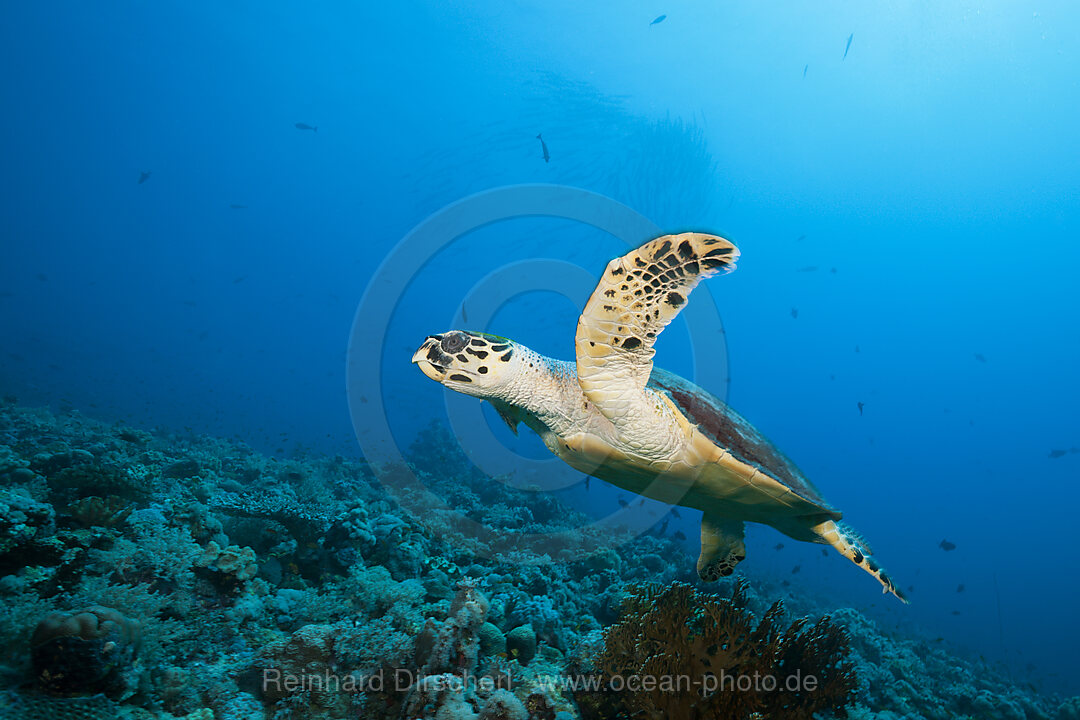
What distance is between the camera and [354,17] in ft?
159

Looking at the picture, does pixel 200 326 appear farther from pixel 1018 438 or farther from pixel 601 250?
pixel 1018 438

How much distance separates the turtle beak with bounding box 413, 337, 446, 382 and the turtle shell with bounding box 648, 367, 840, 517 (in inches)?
61.8

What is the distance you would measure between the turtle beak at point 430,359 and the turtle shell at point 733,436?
157cm

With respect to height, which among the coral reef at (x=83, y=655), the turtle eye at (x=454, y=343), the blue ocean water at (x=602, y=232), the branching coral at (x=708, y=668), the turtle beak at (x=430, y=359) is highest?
the blue ocean water at (x=602, y=232)

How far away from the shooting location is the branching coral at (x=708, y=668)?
7.46ft

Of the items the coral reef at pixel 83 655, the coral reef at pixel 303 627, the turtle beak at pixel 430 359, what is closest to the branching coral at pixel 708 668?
the coral reef at pixel 303 627

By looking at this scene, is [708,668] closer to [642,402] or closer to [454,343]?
[642,402]

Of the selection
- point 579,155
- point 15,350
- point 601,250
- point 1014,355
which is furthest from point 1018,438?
point 15,350

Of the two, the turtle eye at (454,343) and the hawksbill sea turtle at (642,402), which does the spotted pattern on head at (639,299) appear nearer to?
the hawksbill sea turtle at (642,402)

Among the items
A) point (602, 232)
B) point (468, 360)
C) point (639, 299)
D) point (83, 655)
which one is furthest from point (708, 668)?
point (602, 232)

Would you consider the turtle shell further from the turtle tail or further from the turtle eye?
the turtle eye

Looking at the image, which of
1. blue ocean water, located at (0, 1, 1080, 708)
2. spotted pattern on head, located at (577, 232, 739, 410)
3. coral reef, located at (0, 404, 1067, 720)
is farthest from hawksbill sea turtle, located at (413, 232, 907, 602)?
blue ocean water, located at (0, 1, 1080, 708)

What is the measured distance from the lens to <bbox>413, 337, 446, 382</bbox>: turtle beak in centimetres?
288

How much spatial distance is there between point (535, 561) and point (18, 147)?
290 ft
